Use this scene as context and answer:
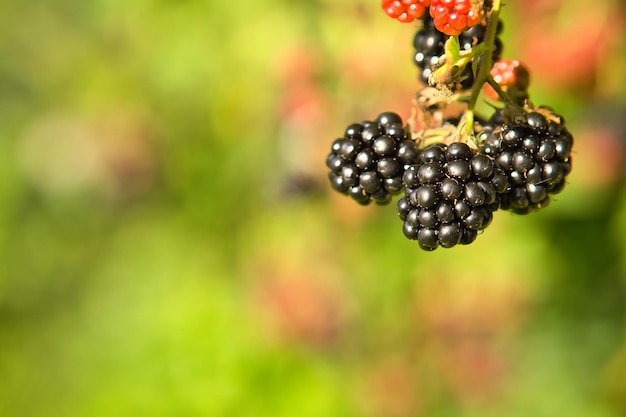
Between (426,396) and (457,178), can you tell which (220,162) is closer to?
(426,396)

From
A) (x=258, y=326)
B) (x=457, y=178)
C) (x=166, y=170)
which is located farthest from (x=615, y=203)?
(x=166, y=170)

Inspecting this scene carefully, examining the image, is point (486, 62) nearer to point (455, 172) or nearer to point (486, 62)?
point (486, 62)

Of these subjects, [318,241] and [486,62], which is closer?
[486,62]

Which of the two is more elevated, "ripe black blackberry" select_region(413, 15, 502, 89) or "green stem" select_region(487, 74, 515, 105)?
"ripe black blackberry" select_region(413, 15, 502, 89)

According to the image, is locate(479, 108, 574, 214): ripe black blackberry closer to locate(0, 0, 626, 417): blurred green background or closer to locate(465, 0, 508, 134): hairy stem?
locate(465, 0, 508, 134): hairy stem

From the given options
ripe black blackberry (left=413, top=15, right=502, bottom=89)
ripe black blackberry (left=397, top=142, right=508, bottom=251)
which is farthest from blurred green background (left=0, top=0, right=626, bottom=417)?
ripe black blackberry (left=397, top=142, right=508, bottom=251)

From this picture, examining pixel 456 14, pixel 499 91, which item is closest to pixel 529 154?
pixel 499 91

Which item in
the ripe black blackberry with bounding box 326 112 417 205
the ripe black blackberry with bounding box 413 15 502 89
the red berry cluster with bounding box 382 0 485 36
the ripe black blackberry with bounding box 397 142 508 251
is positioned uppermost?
the ripe black blackberry with bounding box 413 15 502 89
